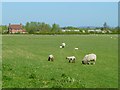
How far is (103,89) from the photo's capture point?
14.5 meters

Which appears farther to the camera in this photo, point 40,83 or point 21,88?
point 40,83

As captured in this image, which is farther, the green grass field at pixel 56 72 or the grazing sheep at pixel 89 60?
the grazing sheep at pixel 89 60

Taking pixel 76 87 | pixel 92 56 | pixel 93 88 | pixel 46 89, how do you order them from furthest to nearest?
pixel 92 56 < pixel 93 88 < pixel 76 87 < pixel 46 89

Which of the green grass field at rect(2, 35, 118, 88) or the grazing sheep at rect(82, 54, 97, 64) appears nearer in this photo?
the green grass field at rect(2, 35, 118, 88)

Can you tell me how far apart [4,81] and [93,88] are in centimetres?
392

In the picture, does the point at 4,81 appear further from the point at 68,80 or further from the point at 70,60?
the point at 70,60

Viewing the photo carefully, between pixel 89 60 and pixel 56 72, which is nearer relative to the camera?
pixel 56 72

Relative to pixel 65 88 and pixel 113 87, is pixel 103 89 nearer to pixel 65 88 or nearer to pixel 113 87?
pixel 113 87

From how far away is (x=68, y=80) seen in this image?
1539 cm

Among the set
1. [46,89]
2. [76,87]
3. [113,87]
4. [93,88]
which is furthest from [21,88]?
[113,87]

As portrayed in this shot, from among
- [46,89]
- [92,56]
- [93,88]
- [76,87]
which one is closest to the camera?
[46,89]

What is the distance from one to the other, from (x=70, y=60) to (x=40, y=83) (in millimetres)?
16383

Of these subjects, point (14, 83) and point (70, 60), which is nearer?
point (14, 83)

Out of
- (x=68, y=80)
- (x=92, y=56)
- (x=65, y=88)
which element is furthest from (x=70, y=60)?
(x=65, y=88)
